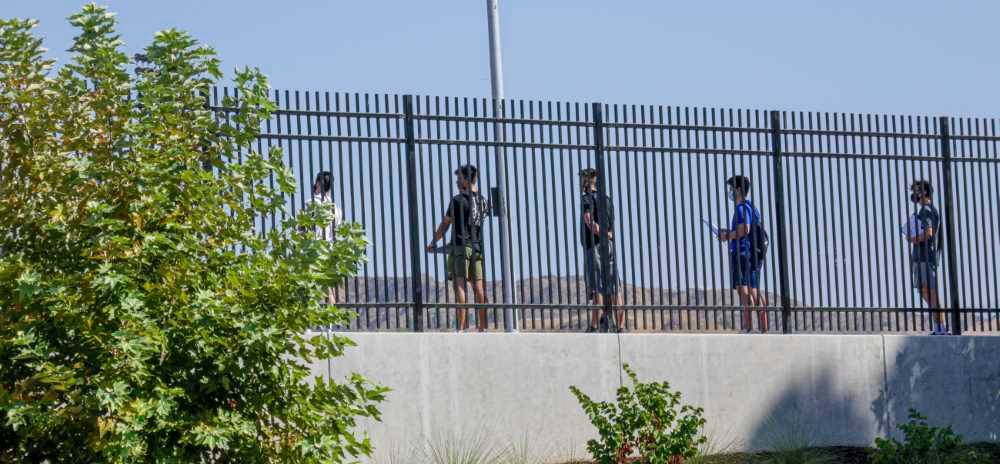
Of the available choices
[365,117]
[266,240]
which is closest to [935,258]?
[365,117]

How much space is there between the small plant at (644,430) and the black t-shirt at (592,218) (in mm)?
1439

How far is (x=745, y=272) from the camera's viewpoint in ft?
41.9

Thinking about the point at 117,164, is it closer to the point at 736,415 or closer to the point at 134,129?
the point at 134,129

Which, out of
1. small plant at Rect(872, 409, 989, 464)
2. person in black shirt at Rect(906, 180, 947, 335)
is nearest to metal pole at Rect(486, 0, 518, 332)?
small plant at Rect(872, 409, 989, 464)

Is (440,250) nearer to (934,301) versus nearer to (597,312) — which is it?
(597,312)

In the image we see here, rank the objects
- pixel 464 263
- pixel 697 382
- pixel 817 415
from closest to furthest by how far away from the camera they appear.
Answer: pixel 464 263
pixel 697 382
pixel 817 415

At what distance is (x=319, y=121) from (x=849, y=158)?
4.59 meters

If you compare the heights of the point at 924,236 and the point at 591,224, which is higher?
the point at 591,224

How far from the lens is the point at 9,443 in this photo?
7.39 m

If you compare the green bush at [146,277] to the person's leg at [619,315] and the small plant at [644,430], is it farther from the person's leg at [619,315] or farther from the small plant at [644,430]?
the person's leg at [619,315]

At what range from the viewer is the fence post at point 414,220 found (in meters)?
11.3

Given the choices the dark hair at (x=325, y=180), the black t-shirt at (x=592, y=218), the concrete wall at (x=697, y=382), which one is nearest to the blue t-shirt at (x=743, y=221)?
the concrete wall at (x=697, y=382)

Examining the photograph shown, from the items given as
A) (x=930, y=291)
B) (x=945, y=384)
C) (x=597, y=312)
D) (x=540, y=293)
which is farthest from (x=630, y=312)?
(x=930, y=291)

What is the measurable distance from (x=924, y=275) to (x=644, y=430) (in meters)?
3.96
